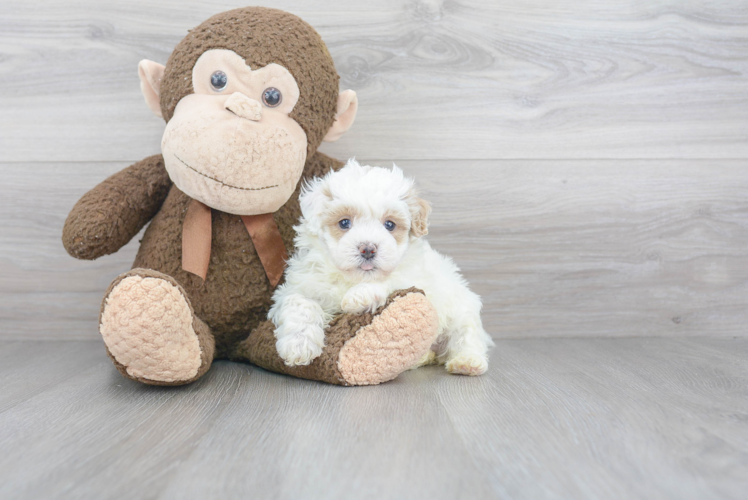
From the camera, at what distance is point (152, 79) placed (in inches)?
39.4

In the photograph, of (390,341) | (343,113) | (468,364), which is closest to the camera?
(390,341)

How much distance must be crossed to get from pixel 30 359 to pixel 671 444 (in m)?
1.12

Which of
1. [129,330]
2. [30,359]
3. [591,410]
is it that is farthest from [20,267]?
[591,410]

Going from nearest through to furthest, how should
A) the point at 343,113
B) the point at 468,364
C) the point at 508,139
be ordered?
the point at 468,364
the point at 343,113
the point at 508,139

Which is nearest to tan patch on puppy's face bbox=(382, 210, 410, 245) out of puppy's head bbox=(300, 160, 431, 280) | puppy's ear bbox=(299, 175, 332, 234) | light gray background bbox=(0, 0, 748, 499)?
puppy's head bbox=(300, 160, 431, 280)

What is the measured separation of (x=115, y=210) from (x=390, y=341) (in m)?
0.54

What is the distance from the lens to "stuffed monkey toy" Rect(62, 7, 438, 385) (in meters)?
0.80

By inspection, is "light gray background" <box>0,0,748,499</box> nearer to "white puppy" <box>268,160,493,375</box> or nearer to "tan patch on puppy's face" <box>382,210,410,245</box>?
"white puppy" <box>268,160,493,375</box>

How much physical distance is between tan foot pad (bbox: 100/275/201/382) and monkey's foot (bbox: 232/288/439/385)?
199mm

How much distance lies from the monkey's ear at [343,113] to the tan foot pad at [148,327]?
0.44m

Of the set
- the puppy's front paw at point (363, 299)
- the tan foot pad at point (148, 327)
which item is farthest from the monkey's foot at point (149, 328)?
the puppy's front paw at point (363, 299)

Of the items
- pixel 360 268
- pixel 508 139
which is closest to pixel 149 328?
pixel 360 268

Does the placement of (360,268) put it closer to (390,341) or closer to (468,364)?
(390,341)

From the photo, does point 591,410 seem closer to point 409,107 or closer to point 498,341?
point 498,341
